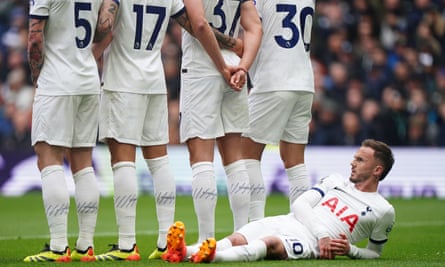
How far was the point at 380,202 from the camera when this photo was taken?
27.5ft

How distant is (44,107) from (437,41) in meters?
15.1

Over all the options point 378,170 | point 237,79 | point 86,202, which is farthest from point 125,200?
point 378,170

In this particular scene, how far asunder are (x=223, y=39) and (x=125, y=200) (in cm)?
160

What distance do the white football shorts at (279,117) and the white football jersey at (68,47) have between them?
5.72ft

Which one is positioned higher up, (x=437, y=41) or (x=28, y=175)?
(x=437, y=41)

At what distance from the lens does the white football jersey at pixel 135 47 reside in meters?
8.55

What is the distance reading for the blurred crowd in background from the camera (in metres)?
19.5

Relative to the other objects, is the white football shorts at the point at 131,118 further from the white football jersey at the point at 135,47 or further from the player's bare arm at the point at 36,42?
the player's bare arm at the point at 36,42

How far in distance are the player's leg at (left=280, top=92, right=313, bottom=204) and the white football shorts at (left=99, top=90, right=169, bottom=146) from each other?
1423mm

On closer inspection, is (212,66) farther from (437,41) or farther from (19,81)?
(437,41)

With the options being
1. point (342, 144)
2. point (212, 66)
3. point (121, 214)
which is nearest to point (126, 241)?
point (121, 214)

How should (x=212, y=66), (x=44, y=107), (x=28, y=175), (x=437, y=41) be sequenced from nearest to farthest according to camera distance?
(x=44, y=107)
(x=212, y=66)
(x=28, y=175)
(x=437, y=41)

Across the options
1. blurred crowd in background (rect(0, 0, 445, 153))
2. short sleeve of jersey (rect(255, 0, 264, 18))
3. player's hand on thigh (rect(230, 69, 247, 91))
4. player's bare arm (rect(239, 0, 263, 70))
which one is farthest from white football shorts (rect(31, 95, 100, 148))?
blurred crowd in background (rect(0, 0, 445, 153))

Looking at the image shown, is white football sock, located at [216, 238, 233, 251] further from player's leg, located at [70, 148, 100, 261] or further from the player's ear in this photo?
the player's ear
